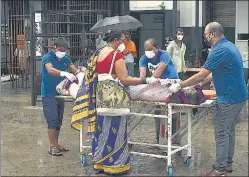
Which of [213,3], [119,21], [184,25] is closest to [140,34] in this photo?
[184,25]

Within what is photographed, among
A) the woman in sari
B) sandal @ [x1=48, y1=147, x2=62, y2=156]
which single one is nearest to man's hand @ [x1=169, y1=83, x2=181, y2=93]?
the woman in sari

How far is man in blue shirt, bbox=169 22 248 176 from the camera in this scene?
5.38 metres

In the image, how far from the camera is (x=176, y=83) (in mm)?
5586

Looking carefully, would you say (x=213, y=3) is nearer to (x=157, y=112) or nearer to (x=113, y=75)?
(x=157, y=112)

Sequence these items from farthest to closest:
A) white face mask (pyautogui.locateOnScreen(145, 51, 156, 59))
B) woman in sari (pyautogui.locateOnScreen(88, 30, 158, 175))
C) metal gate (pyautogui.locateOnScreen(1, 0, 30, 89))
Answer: metal gate (pyautogui.locateOnScreen(1, 0, 30, 89))
white face mask (pyautogui.locateOnScreen(145, 51, 156, 59))
woman in sari (pyautogui.locateOnScreen(88, 30, 158, 175))

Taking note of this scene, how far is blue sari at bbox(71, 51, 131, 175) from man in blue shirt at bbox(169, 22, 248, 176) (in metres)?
0.84

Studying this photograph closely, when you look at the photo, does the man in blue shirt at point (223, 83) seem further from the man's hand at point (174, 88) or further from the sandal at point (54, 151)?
the sandal at point (54, 151)

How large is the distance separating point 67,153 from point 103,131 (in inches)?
49.9

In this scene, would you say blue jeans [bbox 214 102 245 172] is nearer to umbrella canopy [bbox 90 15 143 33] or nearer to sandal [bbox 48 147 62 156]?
sandal [bbox 48 147 62 156]

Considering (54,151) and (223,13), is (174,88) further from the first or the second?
(223,13)

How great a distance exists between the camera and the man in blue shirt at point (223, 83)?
5.38 m

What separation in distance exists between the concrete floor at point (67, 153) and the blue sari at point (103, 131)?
265mm

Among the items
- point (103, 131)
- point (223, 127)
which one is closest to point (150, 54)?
point (103, 131)

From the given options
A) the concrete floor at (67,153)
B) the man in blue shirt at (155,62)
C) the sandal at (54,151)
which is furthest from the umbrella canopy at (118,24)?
the sandal at (54,151)
